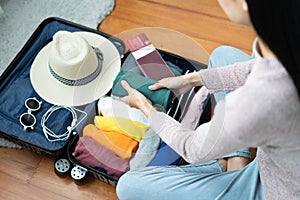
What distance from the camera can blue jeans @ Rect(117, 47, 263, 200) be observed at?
0.95m

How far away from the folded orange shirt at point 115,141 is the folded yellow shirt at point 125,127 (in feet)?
0.03

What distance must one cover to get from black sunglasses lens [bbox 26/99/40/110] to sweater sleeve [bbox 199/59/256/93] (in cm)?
47

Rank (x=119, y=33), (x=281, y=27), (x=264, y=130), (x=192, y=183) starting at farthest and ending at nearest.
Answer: (x=119, y=33) < (x=192, y=183) < (x=264, y=130) < (x=281, y=27)

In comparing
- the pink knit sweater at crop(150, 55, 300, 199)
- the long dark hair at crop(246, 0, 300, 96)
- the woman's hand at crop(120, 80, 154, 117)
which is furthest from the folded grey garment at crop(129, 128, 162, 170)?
the long dark hair at crop(246, 0, 300, 96)

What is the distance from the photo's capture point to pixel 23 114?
125cm

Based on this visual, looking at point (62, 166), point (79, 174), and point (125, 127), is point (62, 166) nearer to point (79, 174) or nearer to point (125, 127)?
point (79, 174)

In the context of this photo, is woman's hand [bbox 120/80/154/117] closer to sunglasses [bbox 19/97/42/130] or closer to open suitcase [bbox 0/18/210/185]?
open suitcase [bbox 0/18/210/185]

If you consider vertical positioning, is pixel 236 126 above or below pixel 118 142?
above

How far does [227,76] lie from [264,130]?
37cm

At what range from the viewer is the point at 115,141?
3.89 feet

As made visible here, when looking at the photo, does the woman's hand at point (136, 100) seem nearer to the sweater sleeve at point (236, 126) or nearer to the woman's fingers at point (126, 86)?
the woman's fingers at point (126, 86)

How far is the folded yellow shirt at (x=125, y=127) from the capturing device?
1.18 meters

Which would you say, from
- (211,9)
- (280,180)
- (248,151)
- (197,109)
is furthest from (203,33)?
(280,180)

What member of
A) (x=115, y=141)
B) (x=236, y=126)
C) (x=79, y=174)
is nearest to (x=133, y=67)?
(x=115, y=141)
